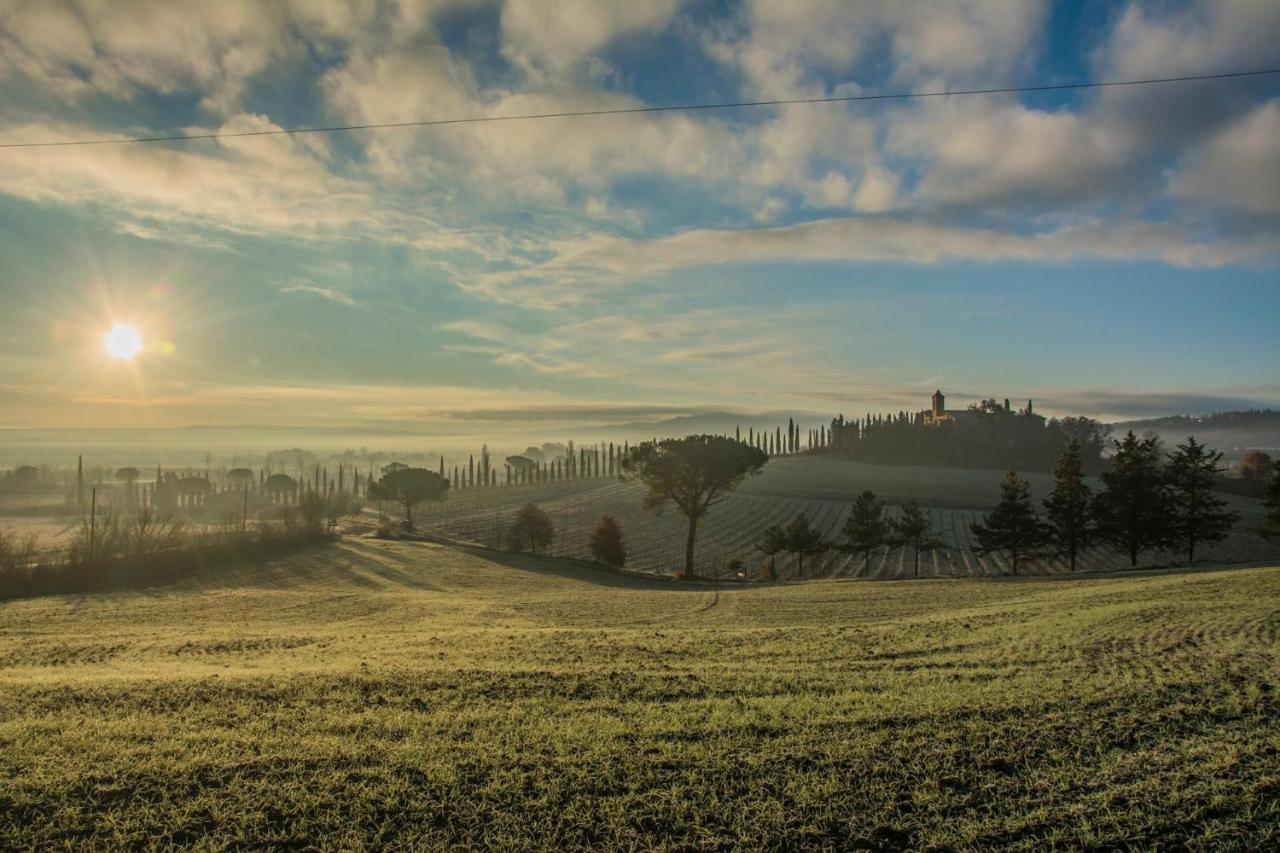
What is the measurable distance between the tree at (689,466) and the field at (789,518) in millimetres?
7203

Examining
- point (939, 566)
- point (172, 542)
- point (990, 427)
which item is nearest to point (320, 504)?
point (172, 542)

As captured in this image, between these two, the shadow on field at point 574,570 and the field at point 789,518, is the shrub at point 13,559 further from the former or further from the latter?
the field at point 789,518

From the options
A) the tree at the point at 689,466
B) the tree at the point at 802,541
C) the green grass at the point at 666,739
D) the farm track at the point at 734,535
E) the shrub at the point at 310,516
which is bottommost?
the farm track at the point at 734,535

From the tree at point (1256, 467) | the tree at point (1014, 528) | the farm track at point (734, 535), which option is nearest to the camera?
the tree at point (1014, 528)

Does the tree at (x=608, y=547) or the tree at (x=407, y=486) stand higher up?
the tree at (x=407, y=486)

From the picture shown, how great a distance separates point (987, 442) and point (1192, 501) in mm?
111734

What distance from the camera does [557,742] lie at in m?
8.10

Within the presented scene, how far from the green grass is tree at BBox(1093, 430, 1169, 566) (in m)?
38.8

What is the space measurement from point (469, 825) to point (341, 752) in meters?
2.47

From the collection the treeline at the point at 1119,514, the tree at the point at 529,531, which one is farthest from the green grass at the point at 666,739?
the tree at the point at 529,531

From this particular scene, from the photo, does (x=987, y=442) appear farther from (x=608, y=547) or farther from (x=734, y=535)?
(x=608, y=547)

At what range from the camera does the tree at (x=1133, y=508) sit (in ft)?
162

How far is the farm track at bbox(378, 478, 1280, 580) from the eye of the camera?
59.8m

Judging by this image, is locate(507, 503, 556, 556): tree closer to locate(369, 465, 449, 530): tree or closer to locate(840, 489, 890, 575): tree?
locate(840, 489, 890, 575): tree
